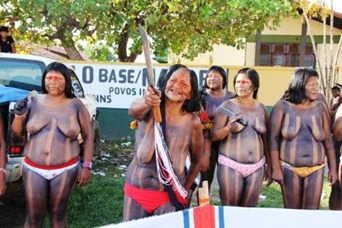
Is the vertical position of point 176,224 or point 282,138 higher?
point 282,138

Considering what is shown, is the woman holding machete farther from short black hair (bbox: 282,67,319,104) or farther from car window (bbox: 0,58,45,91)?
car window (bbox: 0,58,45,91)

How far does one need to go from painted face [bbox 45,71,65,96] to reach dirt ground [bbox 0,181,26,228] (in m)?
1.60

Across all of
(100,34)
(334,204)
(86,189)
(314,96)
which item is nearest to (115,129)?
(100,34)

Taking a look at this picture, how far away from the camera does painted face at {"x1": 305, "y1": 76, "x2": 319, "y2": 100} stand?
363 centimetres

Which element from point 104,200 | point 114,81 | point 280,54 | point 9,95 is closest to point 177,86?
point 9,95

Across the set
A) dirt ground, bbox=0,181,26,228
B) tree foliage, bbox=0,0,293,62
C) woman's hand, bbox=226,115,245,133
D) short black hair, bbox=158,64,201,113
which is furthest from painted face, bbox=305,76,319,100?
tree foliage, bbox=0,0,293,62

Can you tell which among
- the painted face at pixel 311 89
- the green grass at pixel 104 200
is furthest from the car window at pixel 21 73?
the painted face at pixel 311 89

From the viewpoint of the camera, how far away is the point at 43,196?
343 centimetres

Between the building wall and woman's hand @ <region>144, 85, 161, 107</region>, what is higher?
the building wall

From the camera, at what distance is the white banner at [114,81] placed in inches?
387

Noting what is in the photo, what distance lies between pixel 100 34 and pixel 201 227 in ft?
27.3

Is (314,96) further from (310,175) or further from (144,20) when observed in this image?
(144,20)

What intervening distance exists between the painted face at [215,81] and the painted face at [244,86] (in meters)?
1.06

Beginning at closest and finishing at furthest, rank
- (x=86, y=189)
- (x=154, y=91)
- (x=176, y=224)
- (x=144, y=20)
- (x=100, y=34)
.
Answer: (x=176, y=224) → (x=154, y=91) → (x=86, y=189) → (x=144, y=20) → (x=100, y=34)
